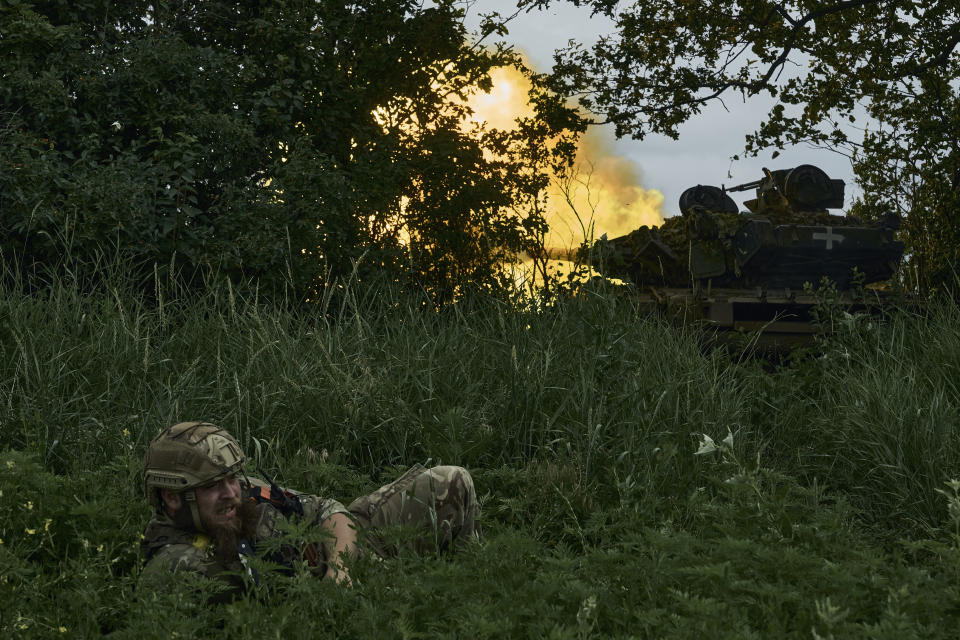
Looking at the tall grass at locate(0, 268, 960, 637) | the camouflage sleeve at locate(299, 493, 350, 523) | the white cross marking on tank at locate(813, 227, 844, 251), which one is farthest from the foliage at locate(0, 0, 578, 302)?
the camouflage sleeve at locate(299, 493, 350, 523)

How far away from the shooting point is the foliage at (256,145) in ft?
30.9

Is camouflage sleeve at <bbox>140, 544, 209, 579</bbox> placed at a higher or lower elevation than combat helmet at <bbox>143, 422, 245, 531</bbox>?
lower

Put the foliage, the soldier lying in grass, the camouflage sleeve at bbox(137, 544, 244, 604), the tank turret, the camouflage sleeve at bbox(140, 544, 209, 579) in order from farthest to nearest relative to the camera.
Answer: the tank turret
the foliage
the soldier lying in grass
the camouflage sleeve at bbox(140, 544, 209, 579)
the camouflage sleeve at bbox(137, 544, 244, 604)

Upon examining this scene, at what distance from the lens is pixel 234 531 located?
4.00 m

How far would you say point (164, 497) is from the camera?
404 centimetres

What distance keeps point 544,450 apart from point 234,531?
7.13ft

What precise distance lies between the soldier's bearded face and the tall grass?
39 cm

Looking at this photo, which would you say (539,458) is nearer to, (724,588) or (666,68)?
(724,588)

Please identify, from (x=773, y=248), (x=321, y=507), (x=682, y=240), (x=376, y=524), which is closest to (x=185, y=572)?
(x=321, y=507)

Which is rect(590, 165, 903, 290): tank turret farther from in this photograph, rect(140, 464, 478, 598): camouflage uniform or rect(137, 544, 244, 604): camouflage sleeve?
rect(137, 544, 244, 604): camouflage sleeve

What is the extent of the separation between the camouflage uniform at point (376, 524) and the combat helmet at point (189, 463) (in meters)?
0.14

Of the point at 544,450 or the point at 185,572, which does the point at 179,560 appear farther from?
the point at 544,450

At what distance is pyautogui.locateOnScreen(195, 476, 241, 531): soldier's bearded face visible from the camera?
3984mm

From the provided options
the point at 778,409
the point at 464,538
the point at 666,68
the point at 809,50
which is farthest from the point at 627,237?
the point at 464,538
